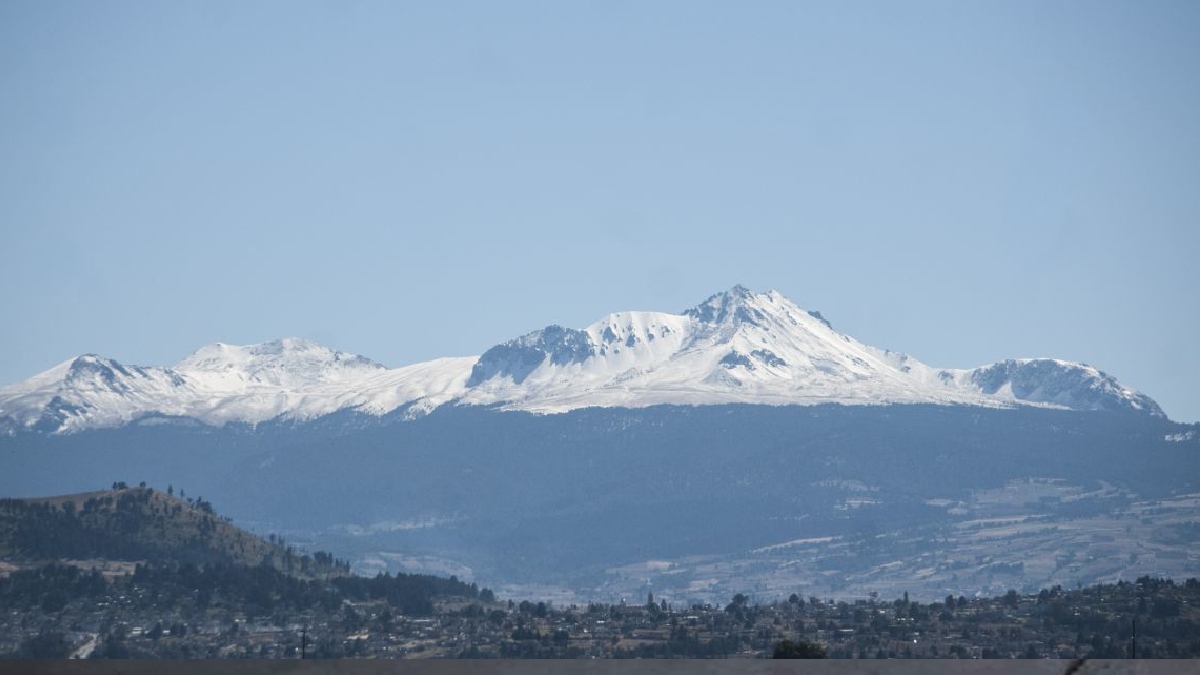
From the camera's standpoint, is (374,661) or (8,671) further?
(374,661)

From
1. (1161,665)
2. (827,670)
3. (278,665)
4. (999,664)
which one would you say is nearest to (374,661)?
(278,665)

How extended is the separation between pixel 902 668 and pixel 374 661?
4.76 m

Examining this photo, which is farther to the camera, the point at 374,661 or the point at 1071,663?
the point at 374,661

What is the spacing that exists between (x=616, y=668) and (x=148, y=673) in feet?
13.2

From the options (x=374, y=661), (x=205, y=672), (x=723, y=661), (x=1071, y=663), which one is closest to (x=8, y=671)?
(x=205, y=672)

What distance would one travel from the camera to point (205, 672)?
17.4 meters

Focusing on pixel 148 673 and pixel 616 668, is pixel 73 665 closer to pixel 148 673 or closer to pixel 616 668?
pixel 148 673

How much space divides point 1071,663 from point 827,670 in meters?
2.08

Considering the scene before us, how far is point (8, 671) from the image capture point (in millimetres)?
17312

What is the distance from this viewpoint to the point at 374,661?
60.7 ft

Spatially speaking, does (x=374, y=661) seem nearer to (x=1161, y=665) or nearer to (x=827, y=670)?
(x=827, y=670)

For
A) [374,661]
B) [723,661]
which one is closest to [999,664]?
[723,661]

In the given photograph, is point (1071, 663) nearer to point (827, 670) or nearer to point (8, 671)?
point (827, 670)

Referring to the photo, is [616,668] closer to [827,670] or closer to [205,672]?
[827,670]
